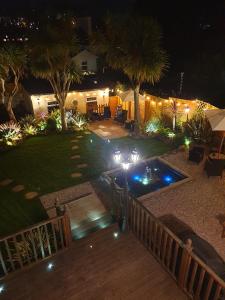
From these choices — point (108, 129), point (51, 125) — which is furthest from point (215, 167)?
point (51, 125)

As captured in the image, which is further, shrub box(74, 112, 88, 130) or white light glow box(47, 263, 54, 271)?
shrub box(74, 112, 88, 130)

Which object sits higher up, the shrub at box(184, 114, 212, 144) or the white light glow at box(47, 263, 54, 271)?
the shrub at box(184, 114, 212, 144)

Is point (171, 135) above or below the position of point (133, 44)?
below

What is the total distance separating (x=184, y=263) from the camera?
15.7 feet

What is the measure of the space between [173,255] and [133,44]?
10.7 metres

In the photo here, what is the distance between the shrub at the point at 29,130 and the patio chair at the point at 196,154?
1014 centimetres

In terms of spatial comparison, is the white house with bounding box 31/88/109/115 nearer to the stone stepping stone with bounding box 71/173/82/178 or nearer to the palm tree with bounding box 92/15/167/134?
the palm tree with bounding box 92/15/167/134

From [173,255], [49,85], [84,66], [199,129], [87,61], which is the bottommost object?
[173,255]

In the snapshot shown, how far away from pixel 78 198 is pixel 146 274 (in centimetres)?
426

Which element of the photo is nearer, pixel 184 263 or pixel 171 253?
pixel 184 263

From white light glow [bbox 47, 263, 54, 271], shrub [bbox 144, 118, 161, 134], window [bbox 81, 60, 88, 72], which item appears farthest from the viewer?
window [bbox 81, 60, 88, 72]

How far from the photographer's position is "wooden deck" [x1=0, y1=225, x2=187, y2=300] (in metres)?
5.09

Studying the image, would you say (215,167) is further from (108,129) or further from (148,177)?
(108,129)

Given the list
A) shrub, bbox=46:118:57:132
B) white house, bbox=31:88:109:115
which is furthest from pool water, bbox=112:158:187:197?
white house, bbox=31:88:109:115
